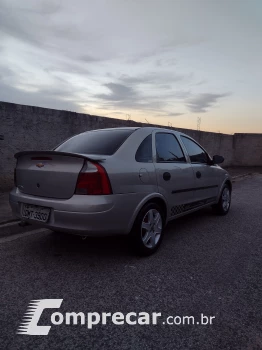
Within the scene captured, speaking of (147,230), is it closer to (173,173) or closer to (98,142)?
(173,173)

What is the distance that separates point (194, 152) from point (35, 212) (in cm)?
277

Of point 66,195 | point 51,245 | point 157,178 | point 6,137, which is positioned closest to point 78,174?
point 66,195

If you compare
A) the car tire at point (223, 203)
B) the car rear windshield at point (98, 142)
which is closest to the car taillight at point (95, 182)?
the car rear windshield at point (98, 142)

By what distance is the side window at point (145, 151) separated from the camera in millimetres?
3303

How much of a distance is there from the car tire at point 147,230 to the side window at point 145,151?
55 cm

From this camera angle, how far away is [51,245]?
3607mm

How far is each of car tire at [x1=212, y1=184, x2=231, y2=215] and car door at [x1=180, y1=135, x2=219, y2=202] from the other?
0.35 meters

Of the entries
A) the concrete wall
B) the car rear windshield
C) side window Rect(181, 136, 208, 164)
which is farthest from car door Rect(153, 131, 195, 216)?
the concrete wall

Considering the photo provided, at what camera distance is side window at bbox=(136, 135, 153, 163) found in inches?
130

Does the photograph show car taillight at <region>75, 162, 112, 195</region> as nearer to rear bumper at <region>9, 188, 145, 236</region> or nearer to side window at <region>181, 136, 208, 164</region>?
rear bumper at <region>9, 188, 145, 236</region>

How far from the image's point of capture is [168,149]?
3920mm

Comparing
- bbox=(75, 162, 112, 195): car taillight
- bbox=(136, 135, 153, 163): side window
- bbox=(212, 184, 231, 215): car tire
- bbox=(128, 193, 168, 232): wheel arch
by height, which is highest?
bbox=(136, 135, 153, 163): side window

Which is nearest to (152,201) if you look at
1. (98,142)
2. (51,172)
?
(98,142)

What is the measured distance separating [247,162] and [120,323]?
1770cm
